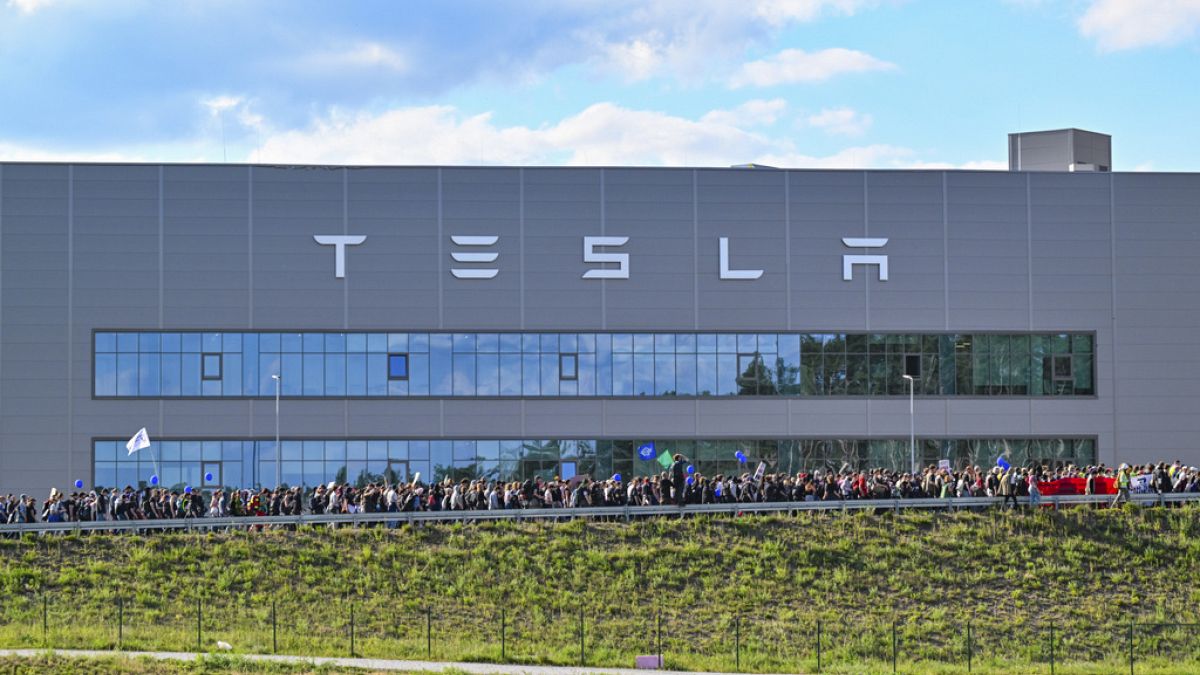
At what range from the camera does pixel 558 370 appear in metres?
62.2

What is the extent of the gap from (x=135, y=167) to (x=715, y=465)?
25554 millimetres

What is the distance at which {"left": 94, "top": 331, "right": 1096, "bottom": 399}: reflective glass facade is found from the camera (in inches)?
2411

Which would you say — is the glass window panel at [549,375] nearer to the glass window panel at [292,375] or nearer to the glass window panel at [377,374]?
the glass window panel at [377,374]

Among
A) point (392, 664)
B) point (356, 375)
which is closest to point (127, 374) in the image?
point (356, 375)

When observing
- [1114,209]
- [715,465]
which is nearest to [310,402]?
[715,465]

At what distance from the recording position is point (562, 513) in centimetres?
4503

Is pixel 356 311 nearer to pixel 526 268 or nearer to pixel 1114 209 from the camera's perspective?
pixel 526 268

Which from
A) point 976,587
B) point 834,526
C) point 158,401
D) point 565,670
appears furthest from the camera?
point 158,401

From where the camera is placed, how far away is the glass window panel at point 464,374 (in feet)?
203

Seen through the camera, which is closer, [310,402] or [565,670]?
[565,670]

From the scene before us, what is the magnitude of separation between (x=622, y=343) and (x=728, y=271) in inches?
202

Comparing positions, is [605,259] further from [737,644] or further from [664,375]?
[737,644]

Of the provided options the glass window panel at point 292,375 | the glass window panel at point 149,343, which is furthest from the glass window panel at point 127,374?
the glass window panel at point 292,375

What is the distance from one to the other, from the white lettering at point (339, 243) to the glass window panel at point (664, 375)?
41.3ft
